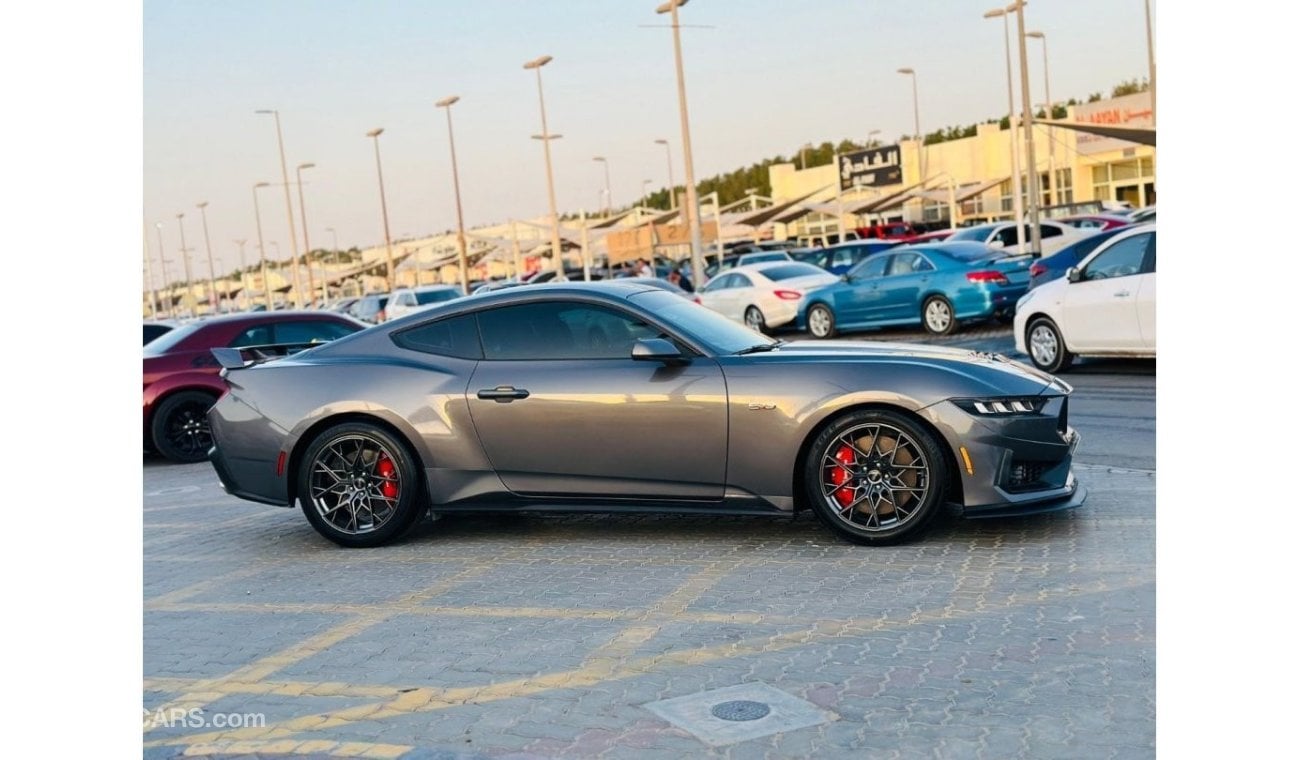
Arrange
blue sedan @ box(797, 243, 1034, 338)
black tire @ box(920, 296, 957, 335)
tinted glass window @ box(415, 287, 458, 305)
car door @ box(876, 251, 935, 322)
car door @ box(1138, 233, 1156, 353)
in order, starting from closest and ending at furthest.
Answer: car door @ box(1138, 233, 1156, 353) < blue sedan @ box(797, 243, 1034, 338) < black tire @ box(920, 296, 957, 335) < car door @ box(876, 251, 935, 322) < tinted glass window @ box(415, 287, 458, 305)

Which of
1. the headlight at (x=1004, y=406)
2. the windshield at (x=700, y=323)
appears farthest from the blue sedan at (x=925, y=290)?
the headlight at (x=1004, y=406)

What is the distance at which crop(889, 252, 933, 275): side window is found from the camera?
20938 millimetres

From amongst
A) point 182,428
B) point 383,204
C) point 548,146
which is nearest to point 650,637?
point 182,428

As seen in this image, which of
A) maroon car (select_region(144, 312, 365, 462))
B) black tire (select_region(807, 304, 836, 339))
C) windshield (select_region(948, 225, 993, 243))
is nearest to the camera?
maroon car (select_region(144, 312, 365, 462))

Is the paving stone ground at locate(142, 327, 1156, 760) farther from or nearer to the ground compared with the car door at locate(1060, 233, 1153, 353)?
nearer to the ground

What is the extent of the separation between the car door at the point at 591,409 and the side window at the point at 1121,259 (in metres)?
7.66

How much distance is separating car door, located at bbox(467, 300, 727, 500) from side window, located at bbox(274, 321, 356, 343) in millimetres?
6397

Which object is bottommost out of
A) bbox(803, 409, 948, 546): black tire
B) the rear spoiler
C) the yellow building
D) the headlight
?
bbox(803, 409, 948, 546): black tire

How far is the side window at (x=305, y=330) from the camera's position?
13.3 meters

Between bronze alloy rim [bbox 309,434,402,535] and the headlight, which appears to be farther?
bronze alloy rim [bbox 309,434,402,535]

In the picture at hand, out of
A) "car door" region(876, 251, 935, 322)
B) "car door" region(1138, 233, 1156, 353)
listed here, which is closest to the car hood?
"car door" region(1138, 233, 1156, 353)

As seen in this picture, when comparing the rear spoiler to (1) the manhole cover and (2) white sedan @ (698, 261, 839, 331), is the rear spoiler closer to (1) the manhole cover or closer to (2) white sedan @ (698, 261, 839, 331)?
(1) the manhole cover

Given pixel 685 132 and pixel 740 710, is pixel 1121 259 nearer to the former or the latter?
pixel 740 710

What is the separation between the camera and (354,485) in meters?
7.43
